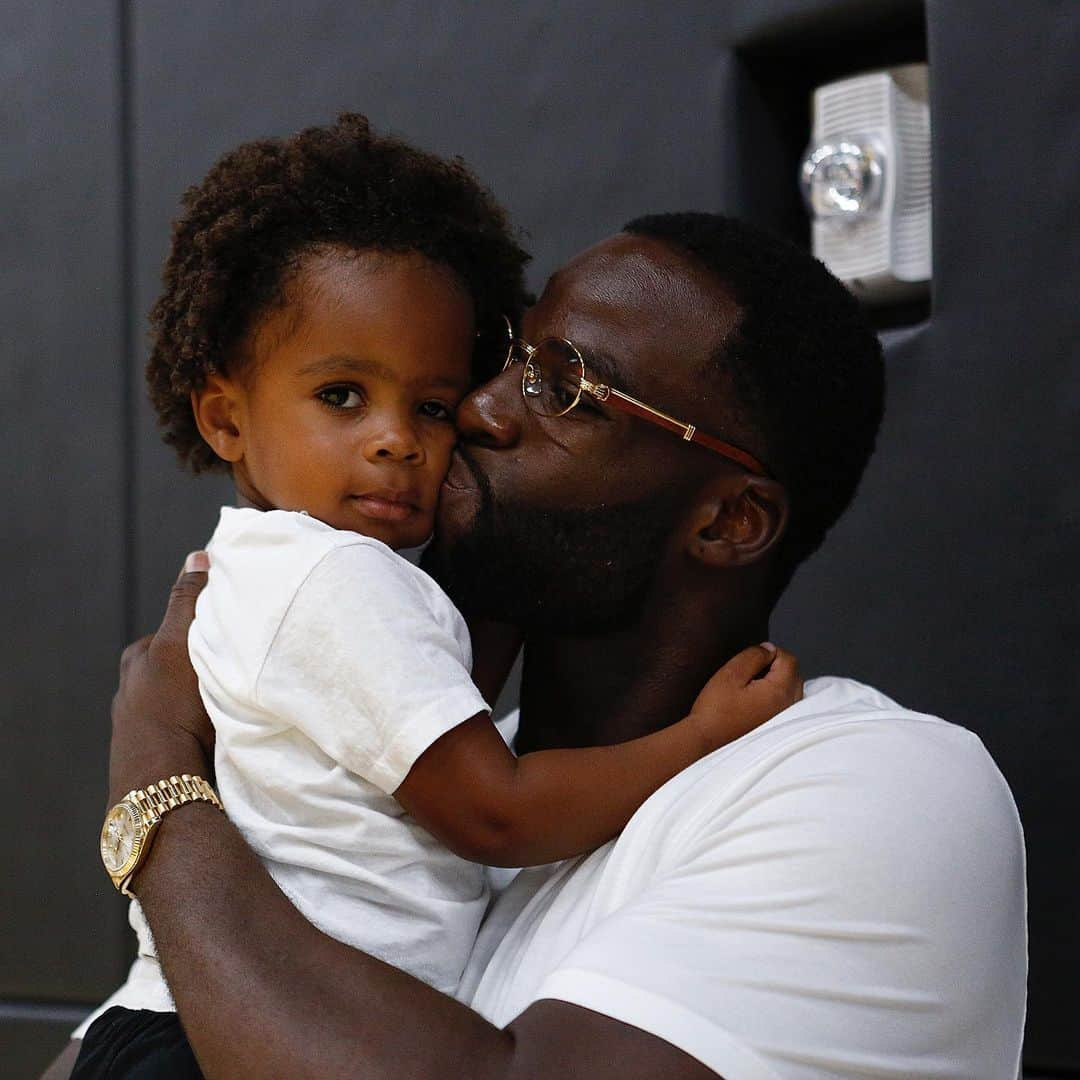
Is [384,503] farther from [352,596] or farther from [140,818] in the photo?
[140,818]

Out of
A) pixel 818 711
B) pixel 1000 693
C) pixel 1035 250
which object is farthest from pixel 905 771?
pixel 1035 250

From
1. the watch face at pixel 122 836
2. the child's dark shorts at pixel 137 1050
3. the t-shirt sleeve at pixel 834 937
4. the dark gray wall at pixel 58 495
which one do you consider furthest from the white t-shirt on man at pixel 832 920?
the dark gray wall at pixel 58 495

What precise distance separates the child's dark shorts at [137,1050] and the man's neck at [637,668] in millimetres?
706

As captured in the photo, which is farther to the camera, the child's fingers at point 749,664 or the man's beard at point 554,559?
the man's beard at point 554,559

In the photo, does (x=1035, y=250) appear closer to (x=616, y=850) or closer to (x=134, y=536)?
(x=616, y=850)

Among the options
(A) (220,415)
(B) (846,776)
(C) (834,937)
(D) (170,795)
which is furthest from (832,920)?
(A) (220,415)

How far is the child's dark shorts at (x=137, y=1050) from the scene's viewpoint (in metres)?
1.69

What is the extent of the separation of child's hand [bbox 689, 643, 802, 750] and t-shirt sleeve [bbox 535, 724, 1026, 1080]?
0.64 feet

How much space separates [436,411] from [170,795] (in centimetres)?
65

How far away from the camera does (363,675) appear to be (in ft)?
5.49

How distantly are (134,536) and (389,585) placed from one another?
5.99 ft

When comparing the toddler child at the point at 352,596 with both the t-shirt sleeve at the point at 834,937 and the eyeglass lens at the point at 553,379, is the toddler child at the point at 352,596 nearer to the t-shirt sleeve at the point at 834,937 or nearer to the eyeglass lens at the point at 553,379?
the eyeglass lens at the point at 553,379

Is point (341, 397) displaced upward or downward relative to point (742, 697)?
upward

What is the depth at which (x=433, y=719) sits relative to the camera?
5.44 ft
